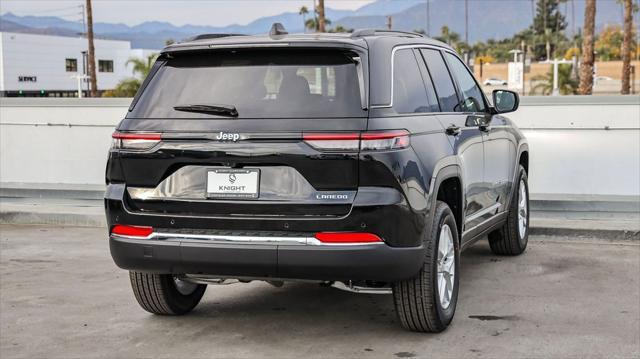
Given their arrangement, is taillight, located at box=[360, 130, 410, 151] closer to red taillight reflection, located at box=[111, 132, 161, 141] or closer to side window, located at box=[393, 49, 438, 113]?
side window, located at box=[393, 49, 438, 113]

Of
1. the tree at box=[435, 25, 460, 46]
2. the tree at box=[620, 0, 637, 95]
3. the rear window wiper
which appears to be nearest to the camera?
the rear window wiper

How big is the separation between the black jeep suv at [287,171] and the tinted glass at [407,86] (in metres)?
0.02

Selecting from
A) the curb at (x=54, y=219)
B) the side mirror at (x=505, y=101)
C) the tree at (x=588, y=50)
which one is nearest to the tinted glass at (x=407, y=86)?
the side mirror at (x=505, y=101)

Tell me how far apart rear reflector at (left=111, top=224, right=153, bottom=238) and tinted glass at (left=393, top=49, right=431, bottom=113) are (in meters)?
1.61

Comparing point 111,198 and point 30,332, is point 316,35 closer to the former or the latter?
point 111,198

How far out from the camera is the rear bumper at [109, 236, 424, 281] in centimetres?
500

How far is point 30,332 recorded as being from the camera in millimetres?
5887

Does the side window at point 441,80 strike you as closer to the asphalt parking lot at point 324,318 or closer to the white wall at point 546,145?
Answer: the asphalt parking lot at point 324,318

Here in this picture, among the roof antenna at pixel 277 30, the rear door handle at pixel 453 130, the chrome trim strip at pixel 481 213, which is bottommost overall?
the chrome trim strip at pixel 481 213

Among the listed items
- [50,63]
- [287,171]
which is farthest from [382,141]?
[50,63]

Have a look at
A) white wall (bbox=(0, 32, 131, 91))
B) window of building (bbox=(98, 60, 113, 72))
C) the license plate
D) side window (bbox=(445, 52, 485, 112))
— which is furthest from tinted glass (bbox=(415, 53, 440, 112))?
window of building (bbox=(98, 60, 113, 72))

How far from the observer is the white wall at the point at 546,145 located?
37.4 ft

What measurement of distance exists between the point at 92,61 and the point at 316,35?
60357 millimetres

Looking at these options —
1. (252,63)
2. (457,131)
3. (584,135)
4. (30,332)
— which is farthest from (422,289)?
(584,135)
